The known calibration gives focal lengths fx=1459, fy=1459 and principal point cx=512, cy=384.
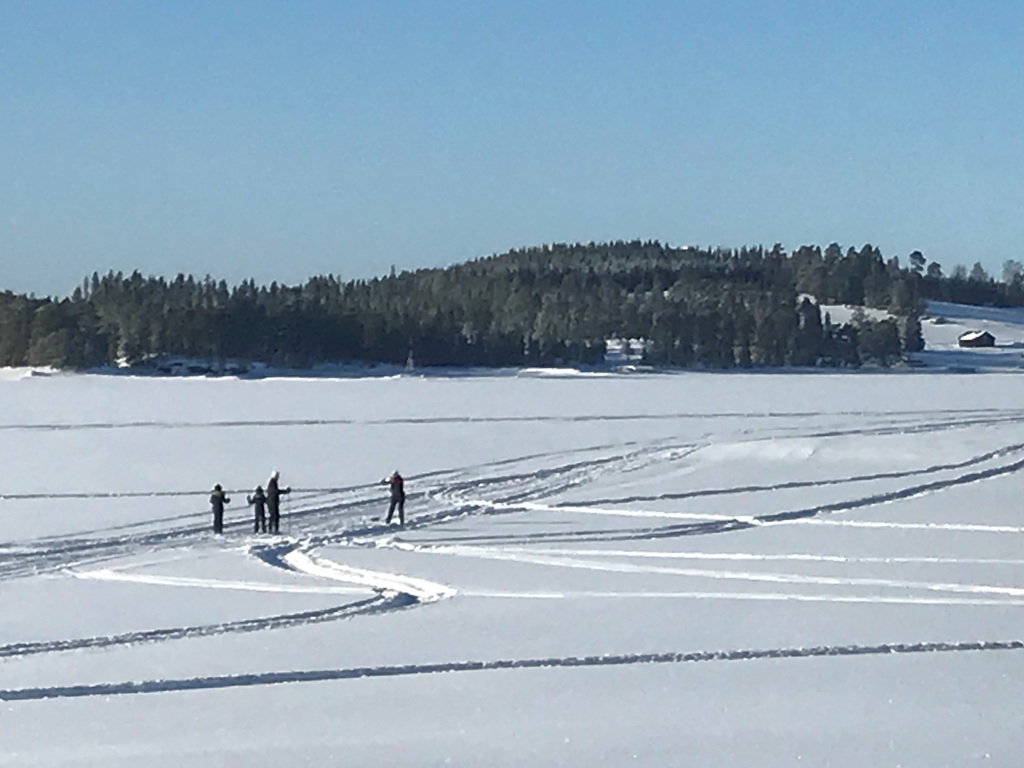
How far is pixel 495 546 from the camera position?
64.9 ft

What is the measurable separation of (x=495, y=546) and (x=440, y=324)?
83166 millimetres

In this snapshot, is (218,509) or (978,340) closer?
(218,509)

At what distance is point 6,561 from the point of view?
18.7m

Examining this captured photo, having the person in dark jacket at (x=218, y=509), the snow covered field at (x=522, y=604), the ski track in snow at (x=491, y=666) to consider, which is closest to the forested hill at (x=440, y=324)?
the snow covered field at (x=522, y=604)

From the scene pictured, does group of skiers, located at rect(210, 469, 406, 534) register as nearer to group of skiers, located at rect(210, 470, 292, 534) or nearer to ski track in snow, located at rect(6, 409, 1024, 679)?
group of skiers, located at rect(210, 470, 292, 534)

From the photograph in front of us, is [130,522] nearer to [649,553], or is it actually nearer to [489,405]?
[649,553]

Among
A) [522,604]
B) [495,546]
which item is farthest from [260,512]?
[522,604]

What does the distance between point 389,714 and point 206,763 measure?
5.10 ft

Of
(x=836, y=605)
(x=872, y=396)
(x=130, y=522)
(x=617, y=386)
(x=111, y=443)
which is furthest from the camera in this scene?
(x=617, y=386)

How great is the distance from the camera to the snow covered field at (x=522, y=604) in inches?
382

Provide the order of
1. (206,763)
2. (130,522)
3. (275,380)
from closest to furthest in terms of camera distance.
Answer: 1. (206,763)
2. (130,522)
3. (275,380)

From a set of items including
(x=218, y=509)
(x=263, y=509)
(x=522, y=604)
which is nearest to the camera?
(x=522, y=604)

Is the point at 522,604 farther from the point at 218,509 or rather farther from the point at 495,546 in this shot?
the point at 218,509

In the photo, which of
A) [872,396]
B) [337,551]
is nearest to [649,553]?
[337,551]
